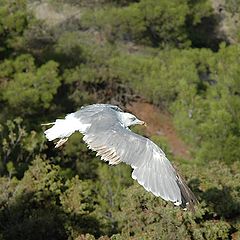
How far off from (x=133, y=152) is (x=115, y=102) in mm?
10742

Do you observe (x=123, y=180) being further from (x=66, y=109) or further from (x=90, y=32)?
(x=90, y=32)

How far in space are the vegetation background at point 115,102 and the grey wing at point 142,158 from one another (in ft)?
6.51

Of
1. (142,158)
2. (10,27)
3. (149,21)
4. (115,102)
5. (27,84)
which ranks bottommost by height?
(115,102)

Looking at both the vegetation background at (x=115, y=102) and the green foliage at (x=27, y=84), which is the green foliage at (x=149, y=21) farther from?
the green foliage at (x=27, y=84)

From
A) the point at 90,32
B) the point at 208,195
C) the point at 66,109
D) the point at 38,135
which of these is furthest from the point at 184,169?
the point at 90,32

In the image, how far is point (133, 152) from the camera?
4.41 meters

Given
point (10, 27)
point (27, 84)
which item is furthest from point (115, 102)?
point (27, 84)

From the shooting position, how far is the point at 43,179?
809cm

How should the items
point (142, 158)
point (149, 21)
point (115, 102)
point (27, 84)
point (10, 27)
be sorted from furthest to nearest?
point (149, 21)
point (115, 102)
point (10, 27)
point (27, 84)
point (142, 158)

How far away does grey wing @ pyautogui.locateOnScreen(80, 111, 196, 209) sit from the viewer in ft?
13.6

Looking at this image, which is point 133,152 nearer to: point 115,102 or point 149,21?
point 115,102

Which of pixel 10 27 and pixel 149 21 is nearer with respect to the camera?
pixel 10 27

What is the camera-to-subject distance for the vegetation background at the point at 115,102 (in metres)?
7.18

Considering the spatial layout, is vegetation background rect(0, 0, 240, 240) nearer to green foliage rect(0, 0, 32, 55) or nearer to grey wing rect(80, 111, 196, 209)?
green foliage rect(0, 0, 32, 55)
